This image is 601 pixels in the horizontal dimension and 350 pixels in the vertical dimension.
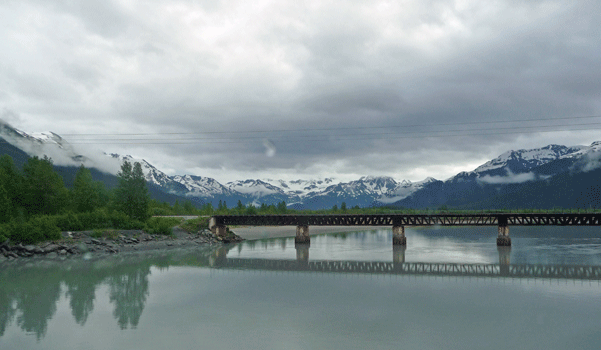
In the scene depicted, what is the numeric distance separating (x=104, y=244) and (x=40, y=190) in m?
20.6

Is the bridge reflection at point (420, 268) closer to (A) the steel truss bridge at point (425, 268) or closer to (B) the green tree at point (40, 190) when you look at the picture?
(A) the steel truss bridge at point (425, 268)

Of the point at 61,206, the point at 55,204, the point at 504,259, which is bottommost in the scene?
the point at 504,259

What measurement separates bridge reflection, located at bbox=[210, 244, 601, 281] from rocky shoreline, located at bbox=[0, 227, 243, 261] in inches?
809

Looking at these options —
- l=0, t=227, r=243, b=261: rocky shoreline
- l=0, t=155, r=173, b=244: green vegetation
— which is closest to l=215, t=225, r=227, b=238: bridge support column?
l=0, t=227, r=243, b=261: rocky shoreline

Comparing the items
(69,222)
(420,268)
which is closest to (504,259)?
(420,268)

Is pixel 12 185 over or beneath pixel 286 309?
over

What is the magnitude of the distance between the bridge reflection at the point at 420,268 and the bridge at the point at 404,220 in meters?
24.0

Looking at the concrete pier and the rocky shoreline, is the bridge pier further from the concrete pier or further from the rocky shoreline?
the concrete pier

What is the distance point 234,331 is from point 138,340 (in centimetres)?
606

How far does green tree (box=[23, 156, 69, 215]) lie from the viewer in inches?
3429

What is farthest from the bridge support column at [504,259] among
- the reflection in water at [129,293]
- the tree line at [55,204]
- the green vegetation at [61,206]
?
the tree line at [55,204]

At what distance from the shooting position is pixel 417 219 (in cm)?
10775

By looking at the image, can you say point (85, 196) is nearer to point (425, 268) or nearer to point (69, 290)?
point (69, 290)

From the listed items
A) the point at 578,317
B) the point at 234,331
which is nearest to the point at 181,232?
the point at 234,331
